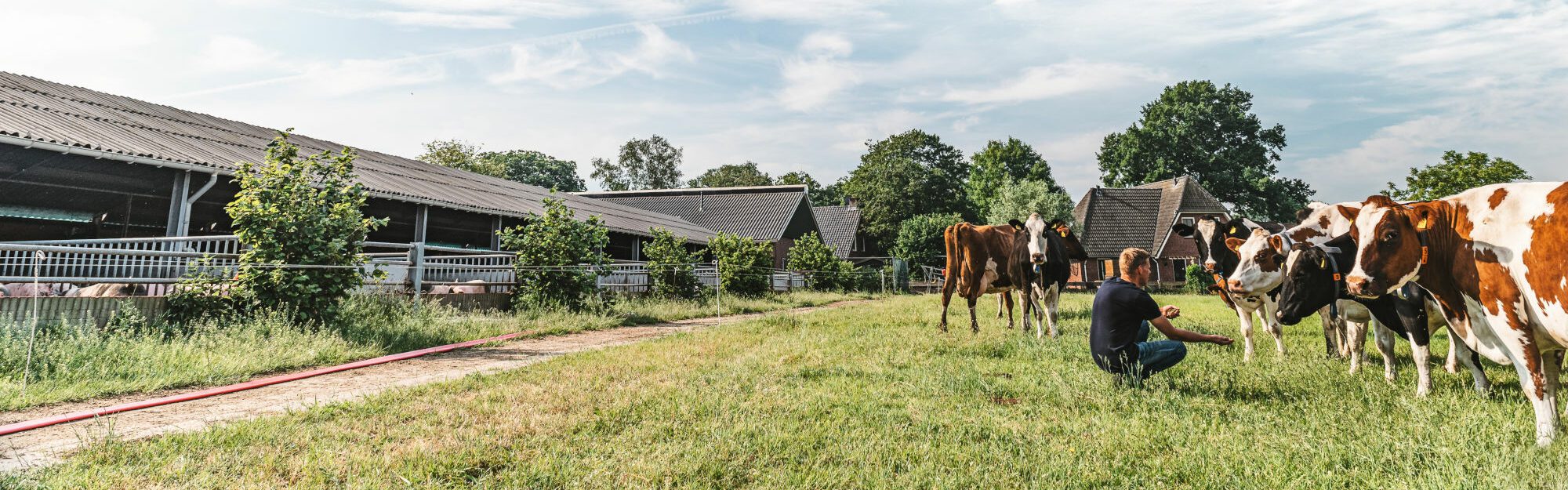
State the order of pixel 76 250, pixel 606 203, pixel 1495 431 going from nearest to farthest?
pixel 1495 431 < pixel 76 250 < pixel 606 203

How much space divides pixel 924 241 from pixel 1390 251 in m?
34.4

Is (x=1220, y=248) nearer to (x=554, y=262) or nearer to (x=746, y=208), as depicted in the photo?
(x=554, y=262)

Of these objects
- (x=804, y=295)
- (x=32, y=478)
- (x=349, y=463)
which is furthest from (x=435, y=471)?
(x=804, y=295)

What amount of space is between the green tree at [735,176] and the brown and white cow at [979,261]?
6164 cm

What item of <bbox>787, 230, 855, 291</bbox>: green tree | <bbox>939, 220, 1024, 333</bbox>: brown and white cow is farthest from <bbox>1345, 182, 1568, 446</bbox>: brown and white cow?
<bbox>787, 230, 855, 291</bbox>: green tree

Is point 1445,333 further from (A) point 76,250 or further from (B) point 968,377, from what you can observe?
(A) point 76,250

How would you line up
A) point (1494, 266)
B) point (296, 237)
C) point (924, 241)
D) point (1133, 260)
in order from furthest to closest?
point (924, 241) < point (296, 237) < point (1133, 260) < point (1494, 266)

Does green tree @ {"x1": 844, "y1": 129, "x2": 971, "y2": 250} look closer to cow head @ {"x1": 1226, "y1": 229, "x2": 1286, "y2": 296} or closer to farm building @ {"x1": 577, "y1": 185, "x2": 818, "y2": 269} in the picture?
farm building @ {"x1": 577, "y1": 185, "x2": 818, "y2": 269}

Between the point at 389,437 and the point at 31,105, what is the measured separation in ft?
41.2

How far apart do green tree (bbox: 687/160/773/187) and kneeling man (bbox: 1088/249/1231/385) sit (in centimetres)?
6680

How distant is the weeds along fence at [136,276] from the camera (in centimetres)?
648

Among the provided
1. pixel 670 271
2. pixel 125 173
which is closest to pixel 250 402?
pixel 125 173

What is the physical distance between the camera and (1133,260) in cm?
511

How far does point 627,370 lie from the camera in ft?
19.1
